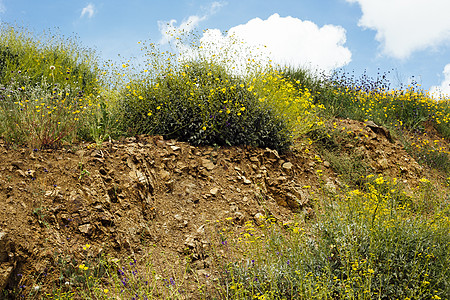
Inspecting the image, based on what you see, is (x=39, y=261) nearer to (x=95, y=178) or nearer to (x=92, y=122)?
(x=95, y=178)

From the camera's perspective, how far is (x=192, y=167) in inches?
190

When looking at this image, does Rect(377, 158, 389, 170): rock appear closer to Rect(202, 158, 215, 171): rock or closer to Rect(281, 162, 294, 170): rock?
Rect(281, 162, 294, 170): rock

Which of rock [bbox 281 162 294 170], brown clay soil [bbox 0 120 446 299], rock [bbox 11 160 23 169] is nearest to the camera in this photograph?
brown clay soil [bbox 0 120 446 299]

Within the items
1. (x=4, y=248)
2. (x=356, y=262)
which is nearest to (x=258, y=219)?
(x=356, y=262)

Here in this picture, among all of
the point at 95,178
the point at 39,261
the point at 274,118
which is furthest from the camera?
the point at 274,118

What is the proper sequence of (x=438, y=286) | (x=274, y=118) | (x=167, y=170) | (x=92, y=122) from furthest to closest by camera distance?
(x=274, y=118)
(x=92, y=122)
(x=167, y=170)
(x=438, y=286)

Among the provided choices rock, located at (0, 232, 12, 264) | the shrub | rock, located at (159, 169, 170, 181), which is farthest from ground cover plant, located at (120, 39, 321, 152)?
rock, located at (0, 232, 12, 264)

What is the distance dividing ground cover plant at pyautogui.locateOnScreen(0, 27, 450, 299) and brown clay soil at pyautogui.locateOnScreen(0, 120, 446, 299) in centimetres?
13

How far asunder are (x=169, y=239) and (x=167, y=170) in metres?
1.02

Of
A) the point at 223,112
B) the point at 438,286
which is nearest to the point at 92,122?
the point at 223,112

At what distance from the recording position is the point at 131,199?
13.4 feet

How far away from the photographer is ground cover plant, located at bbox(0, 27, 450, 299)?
301cm

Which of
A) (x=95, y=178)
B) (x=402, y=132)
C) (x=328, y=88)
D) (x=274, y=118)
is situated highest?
(x=328, y=88)

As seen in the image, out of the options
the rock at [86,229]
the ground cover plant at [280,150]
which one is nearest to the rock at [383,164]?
the ground cover plant at [280,150]
